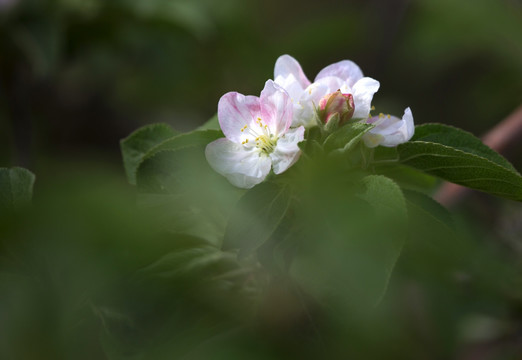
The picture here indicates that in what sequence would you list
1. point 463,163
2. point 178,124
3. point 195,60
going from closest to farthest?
point 463,163 < point 195,60 < point 178,124

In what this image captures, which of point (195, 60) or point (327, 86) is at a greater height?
point (327, 86)

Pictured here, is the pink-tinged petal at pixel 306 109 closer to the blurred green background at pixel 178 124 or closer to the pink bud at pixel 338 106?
the pink bud at pixel 338 106

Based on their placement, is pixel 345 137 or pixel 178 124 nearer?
pixel 345 137

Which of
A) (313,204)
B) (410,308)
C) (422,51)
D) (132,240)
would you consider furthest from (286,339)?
(422,51)

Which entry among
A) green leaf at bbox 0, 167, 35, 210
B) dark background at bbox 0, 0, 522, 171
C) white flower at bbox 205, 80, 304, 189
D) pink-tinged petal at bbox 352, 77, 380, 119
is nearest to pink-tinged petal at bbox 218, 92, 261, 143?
white flower at bbox 205, 80, 304, 189

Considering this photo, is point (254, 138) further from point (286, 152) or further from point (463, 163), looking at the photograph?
point (463, 163)

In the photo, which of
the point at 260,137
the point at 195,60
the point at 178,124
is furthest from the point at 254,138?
the point at 178,124

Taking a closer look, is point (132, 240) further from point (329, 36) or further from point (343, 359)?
point (329, 36)
